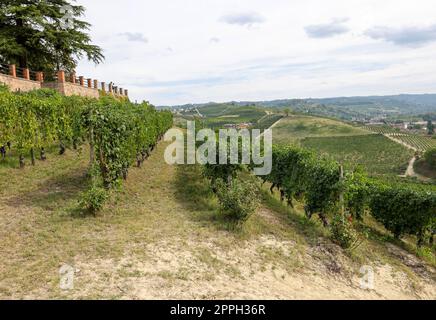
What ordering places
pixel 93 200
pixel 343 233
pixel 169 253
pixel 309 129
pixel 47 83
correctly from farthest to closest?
pixel 309 129 → pixel 47 83 → pixel 343 233 → pixel 93 200 → pixel 169 253

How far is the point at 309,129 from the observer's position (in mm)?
103875

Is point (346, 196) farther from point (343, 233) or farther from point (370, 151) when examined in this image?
point (370, 151)

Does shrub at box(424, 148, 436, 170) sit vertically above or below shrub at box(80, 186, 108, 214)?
below

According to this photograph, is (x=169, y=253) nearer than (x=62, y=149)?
Yes

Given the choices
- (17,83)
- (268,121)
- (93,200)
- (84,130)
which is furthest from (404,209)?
(268,121)

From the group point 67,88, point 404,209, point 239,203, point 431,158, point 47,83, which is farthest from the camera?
point 431,158

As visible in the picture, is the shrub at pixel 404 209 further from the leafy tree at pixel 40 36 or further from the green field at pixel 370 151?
the green field at pixel 370 151

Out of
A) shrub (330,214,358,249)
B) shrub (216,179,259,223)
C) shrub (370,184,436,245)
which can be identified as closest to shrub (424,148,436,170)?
shrub (370,184,436,245)

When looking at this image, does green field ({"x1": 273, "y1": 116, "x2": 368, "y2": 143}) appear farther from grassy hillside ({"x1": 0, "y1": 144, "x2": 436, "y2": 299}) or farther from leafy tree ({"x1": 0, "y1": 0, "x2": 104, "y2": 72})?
grassy hillside ({"x1": 0, "y1": 144, "x2": 436, "y2": 299})

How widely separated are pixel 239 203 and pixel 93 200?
163 inches

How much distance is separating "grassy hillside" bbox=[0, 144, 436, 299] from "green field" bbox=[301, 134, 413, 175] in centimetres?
4523

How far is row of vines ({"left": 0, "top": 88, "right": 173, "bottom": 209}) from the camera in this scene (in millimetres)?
9797

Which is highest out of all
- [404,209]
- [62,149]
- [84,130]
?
[84,130]

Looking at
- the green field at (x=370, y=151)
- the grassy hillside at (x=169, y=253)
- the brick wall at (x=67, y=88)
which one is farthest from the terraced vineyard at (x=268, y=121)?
the grassy hillside at (x=169, y=253)
